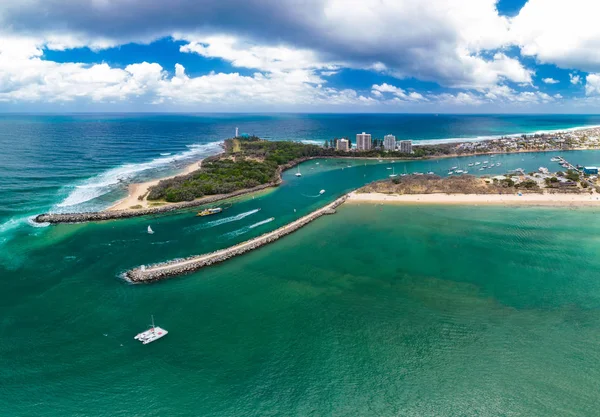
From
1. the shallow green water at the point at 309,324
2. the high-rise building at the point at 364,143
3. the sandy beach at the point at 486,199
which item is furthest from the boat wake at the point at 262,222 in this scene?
the high-rise building at the point at 364,143

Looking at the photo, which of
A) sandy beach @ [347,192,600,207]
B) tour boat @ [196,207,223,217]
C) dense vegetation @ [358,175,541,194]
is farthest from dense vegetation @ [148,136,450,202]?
dense vegetation @ [358,175,541,194]

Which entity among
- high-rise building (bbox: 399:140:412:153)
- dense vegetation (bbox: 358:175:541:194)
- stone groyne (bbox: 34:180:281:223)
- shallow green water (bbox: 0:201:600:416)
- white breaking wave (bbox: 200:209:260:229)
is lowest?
shallow green water (bbox: 0:201:600:416)

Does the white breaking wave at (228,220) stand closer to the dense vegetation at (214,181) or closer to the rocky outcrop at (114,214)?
the rocky outcrop at (114,214)

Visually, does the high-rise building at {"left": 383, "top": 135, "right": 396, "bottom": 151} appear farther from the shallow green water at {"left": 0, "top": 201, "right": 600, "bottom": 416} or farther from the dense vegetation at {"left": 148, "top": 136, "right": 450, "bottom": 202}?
the shallow green water at {"left": 0, "top": 201, "right": 600, "bottom": 416}

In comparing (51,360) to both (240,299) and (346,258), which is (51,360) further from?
(346,258)

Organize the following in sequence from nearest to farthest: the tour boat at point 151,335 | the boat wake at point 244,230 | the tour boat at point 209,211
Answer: the tour boat at point 151,335
the boat wake at point 244,230
the tour boat at point 209,211

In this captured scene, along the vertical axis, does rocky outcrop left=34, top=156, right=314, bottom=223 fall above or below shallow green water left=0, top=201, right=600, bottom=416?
above

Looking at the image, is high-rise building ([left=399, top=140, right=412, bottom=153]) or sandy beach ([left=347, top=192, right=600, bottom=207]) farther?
high-rise building ([left=399, top=140, right=412, bottom=153])
